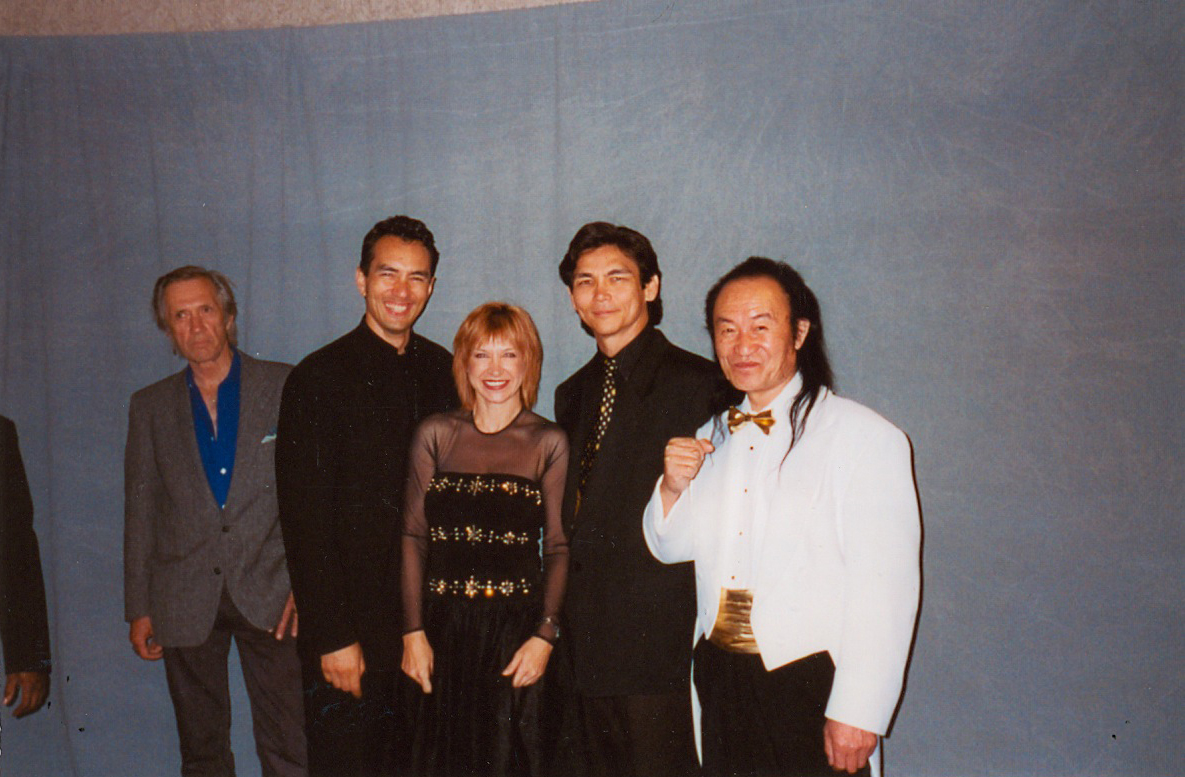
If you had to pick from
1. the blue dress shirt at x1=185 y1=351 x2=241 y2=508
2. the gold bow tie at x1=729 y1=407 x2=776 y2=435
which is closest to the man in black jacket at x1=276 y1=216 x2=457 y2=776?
the blue dress shirt at x1=185 y1=351 x2=241 y2=508

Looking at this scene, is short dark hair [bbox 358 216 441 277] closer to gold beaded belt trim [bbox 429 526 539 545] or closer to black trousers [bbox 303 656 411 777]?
gold beaded belt trim [bbox 429 526 539 545]

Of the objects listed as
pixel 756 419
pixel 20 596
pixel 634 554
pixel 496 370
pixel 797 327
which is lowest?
pixel 20 596

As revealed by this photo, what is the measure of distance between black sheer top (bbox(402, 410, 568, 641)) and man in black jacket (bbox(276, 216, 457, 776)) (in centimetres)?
12

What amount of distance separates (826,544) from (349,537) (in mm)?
1346

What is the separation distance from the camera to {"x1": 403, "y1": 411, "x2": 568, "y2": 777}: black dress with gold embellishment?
1926 millimetres

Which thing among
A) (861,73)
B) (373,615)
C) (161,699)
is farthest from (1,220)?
(861,73)

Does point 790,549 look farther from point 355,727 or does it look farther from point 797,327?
point 355,727

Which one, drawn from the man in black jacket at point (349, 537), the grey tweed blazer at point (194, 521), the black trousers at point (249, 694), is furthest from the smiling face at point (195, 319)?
the black trousers at point (249, 694)

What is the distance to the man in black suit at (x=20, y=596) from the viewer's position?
1.94m

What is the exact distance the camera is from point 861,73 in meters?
2.24

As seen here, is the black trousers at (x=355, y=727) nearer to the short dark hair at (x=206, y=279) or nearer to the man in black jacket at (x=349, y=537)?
the man in black jacket at (x=349, y=537)

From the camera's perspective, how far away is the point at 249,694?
239cm

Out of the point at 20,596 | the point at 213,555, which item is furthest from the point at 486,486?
the point at 20,596

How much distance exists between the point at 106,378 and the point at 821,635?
105 inches
